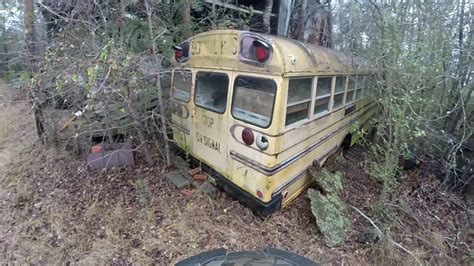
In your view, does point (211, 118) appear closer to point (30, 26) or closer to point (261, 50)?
point (261, 50)

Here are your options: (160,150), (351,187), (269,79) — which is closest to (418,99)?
(351,187)

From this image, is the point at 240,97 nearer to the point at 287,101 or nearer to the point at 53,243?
the point at 287,101

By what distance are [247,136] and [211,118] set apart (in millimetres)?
667

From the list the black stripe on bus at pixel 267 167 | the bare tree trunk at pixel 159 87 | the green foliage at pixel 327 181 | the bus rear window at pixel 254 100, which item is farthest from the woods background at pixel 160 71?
the bus rear window at pixel 254 100

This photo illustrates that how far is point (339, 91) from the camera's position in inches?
174

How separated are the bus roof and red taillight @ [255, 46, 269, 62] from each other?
5 centimetres

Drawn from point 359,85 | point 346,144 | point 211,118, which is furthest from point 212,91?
point 346,144

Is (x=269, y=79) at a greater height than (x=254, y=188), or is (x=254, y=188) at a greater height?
(x=269, y=79)

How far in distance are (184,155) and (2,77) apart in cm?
1064

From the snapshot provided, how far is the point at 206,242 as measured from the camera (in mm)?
3186

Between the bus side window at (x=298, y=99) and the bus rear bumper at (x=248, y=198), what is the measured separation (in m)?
0.90

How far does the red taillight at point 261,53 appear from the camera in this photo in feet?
9.67

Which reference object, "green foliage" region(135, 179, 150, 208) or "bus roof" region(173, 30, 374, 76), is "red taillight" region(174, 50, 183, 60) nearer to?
"bus roof" region(173, 30, 374, 76)

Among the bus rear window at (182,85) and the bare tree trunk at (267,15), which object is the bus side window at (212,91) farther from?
the bare tree trunk at (267,15)
